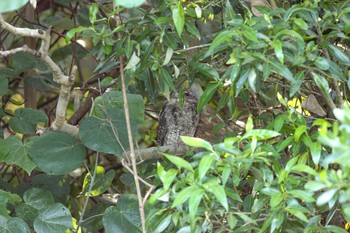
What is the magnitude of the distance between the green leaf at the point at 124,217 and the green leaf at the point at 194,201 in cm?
56

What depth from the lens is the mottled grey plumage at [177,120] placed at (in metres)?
1.75

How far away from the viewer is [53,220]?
5.11ft

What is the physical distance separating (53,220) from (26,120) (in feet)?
1.03

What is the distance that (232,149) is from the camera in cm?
109

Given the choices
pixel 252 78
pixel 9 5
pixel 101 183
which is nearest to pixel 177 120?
pixel 101 183

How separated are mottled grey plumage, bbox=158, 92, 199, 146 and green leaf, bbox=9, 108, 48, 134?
0.31 m

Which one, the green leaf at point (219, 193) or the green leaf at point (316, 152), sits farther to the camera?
the green leaf at point (316, 152)

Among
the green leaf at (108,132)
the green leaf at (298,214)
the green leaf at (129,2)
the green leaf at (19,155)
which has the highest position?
the green leaf at (129,2)

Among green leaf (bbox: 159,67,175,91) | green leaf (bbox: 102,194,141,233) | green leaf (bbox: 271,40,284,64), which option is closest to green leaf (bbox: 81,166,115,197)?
green leaf (bbox: 102,194,141,233)

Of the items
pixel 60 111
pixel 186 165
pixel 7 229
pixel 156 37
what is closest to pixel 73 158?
pixel 60 111

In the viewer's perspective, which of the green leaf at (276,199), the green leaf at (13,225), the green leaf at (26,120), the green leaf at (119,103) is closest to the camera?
the green leaf at (276,199)

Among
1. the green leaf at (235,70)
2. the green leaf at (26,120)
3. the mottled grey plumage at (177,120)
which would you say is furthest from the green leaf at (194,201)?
the green leaf at (26,120)

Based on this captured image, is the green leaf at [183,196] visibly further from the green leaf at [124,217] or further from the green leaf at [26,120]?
the green leaf at [26,120]

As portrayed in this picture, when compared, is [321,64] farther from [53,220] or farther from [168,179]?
[53,220]
